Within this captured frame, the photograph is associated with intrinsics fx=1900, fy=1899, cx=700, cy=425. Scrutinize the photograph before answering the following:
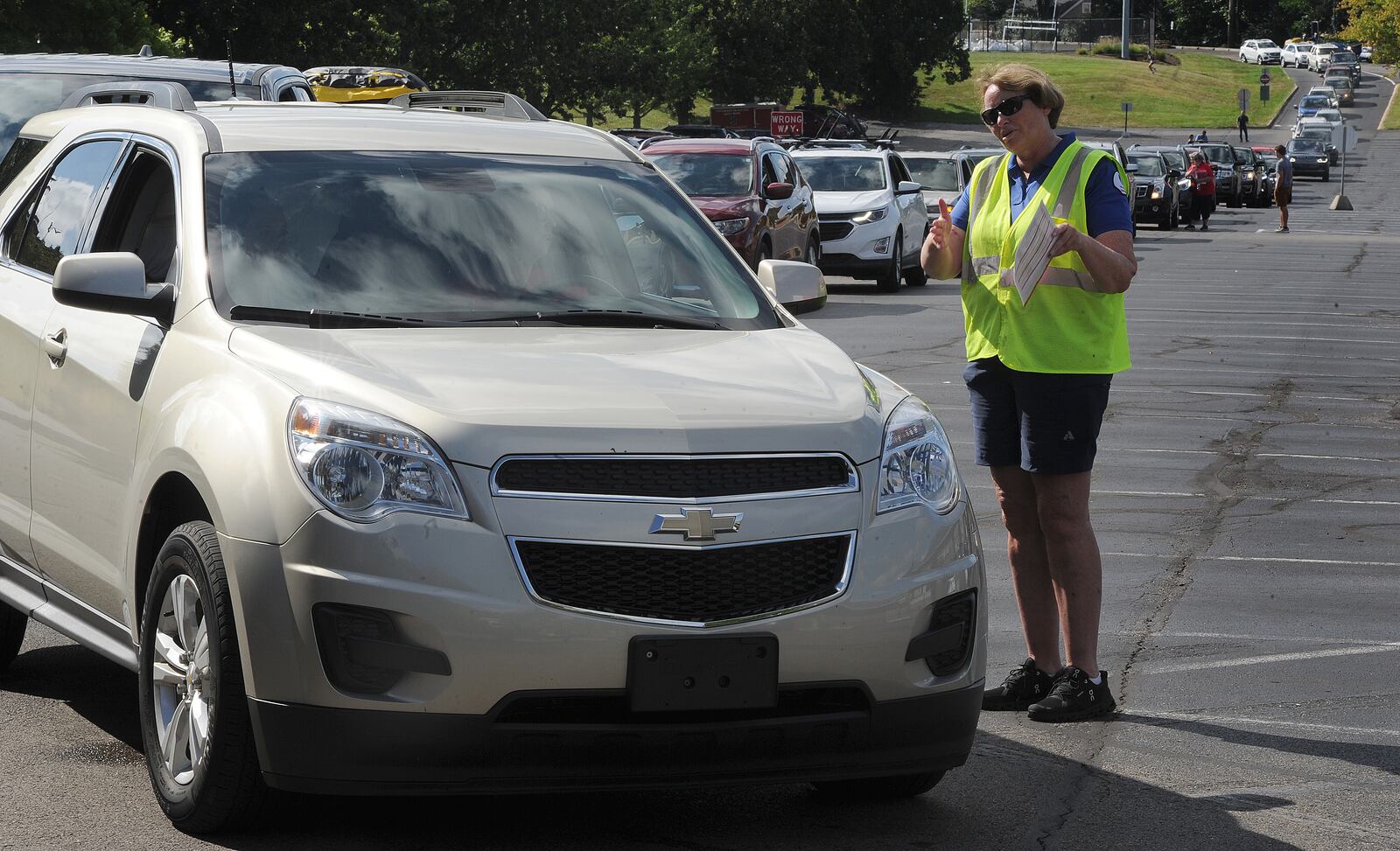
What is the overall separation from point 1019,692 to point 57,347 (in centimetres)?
303

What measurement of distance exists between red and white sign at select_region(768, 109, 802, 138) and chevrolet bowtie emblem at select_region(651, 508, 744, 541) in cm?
5203

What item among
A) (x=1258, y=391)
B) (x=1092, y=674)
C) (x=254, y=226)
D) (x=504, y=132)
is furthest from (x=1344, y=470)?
(x=254, y=226)

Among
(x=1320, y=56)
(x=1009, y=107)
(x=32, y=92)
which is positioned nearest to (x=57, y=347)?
(x=1009, y=107)

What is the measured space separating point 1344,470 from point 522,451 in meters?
7.75

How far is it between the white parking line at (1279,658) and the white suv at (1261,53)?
131m

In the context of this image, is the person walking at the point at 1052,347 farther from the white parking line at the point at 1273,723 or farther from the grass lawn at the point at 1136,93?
the grass lawn at the point at 1136,93

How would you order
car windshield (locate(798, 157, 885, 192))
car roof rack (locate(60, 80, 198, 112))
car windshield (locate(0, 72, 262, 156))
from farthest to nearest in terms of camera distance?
car windshield (locate(798, 157, 885, 192)), car windshield (locate(0, 72, 262, 156)), car roof rack (locate(60, 80, 198, 112))

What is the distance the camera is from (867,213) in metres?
24.7

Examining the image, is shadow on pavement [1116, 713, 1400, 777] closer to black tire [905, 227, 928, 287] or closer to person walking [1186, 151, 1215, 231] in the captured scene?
black tire [905, 227, 928, 287]

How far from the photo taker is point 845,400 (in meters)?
4.58

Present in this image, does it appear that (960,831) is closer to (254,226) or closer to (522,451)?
(522,451)

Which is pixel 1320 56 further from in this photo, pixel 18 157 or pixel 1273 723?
pixel 18 157

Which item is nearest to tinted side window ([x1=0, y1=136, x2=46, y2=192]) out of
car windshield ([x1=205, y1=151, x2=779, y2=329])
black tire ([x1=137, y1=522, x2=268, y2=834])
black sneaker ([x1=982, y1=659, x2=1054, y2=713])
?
car windshield ([x1=205, y1=151, x2=779, y2=329])

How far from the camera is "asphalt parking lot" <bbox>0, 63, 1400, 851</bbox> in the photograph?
4594 mm
